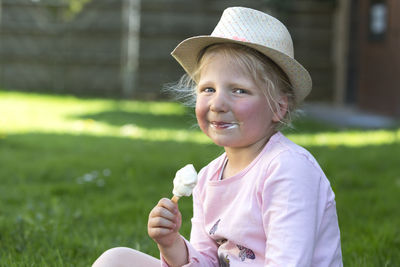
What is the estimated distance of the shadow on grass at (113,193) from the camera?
10.4 ft

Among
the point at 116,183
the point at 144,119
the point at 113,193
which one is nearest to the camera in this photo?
the point at 113,193

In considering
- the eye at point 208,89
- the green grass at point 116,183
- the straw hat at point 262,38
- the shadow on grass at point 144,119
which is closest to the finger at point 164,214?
the eye at point 208,89

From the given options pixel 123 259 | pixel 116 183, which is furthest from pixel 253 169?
pixel 116 183

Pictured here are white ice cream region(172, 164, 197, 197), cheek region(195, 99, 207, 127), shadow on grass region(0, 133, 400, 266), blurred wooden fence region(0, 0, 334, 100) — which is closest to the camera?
white ice cream region(172, 164, 197, 197)

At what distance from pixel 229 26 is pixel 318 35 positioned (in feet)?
38.7

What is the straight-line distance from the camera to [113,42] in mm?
13883

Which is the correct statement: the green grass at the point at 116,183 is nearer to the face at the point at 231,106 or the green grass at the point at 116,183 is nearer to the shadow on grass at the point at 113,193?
the shadow on grass at the point at 113,193

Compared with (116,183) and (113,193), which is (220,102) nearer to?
(113,193)

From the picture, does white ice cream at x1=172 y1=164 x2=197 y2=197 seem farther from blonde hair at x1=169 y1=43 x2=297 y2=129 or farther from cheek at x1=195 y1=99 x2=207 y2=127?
blonde hair at x1=169 y1=43 x2=297 y2=129

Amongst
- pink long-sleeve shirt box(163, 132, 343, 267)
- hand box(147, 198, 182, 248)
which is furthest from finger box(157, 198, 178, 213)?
pink long-sleeve shirt box(163, 132, 343, 267)

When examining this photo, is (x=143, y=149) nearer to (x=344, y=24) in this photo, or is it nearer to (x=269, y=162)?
(x=269, y=162)

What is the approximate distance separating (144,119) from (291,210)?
8109 millimetres

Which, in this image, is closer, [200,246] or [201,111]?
[201,111]

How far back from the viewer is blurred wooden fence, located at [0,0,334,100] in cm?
1355
